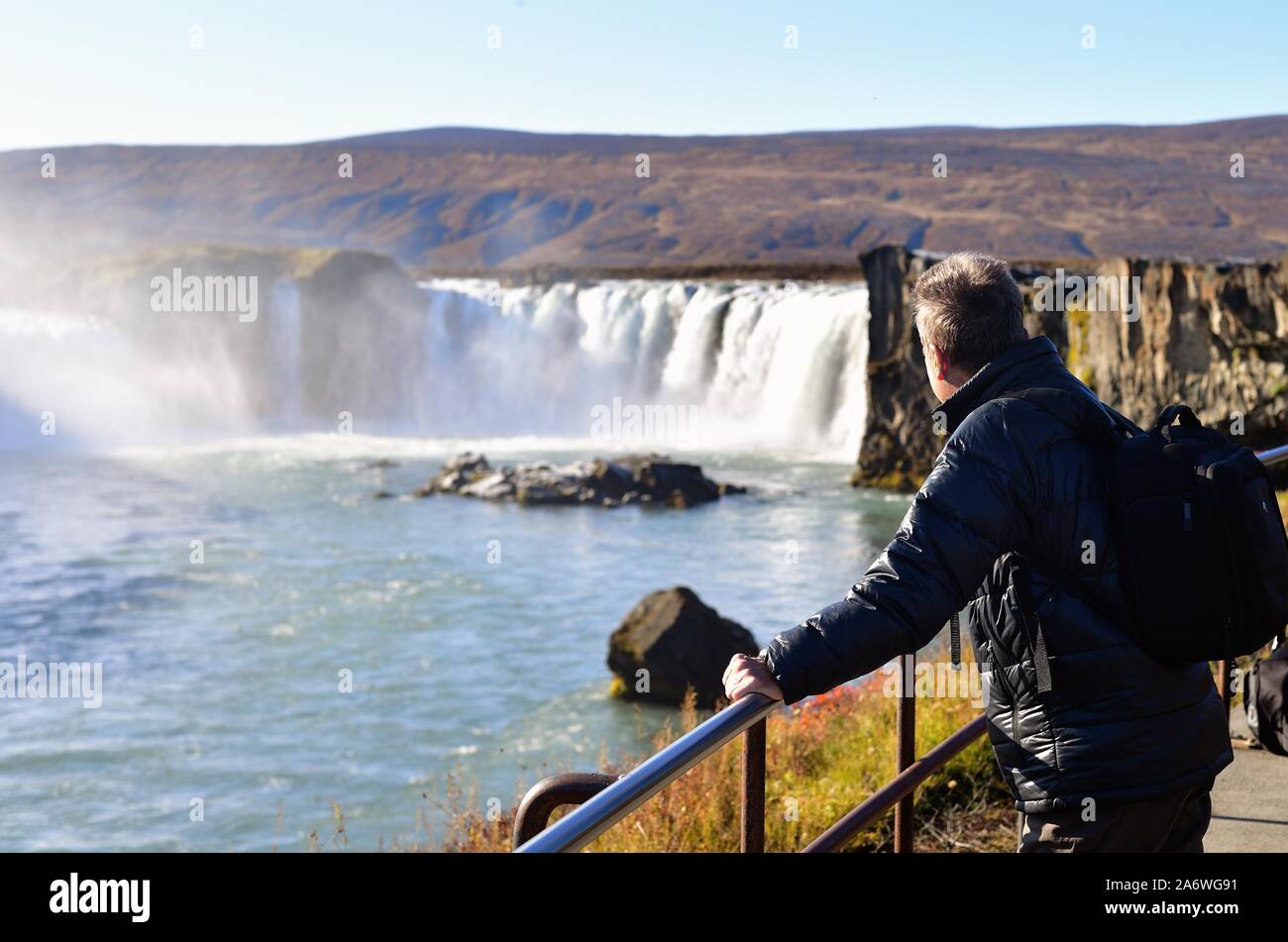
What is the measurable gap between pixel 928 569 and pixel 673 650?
12.7 metres

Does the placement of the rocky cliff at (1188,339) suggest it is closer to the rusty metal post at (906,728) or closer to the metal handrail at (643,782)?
the rusty metal post at (906,728)

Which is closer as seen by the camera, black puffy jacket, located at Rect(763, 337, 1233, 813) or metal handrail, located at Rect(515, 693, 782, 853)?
metal handrail, located at Rect(515, 693, 782, 853)

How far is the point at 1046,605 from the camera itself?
2654 millimetres

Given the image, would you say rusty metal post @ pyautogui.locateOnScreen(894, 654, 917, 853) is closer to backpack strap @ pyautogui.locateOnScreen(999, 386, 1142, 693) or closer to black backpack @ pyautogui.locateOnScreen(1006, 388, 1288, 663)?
backpack strap @ pyautogui.locateOnScreen(999, 386, 1142, 693)

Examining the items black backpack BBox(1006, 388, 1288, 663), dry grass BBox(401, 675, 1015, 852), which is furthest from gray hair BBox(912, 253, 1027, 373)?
dry grass BBox(401, 675, 1015, 852)

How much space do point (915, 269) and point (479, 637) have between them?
13624mm

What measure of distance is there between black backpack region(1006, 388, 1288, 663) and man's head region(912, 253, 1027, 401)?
16.1 inches

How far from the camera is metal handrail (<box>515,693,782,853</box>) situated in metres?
2.12

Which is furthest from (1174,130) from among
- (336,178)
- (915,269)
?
(915,269)

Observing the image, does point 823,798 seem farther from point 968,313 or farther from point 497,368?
point 497,368

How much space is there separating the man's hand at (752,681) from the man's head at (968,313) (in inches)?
28.2

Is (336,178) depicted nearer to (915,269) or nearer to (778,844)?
(915,269)

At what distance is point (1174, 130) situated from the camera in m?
169

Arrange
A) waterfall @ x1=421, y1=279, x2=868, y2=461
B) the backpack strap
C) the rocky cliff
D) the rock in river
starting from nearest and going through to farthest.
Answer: the backpack strap, the rocky cliff, the rock in river, waterfall @ x1=421, y1=279, x2=868, y2=461
